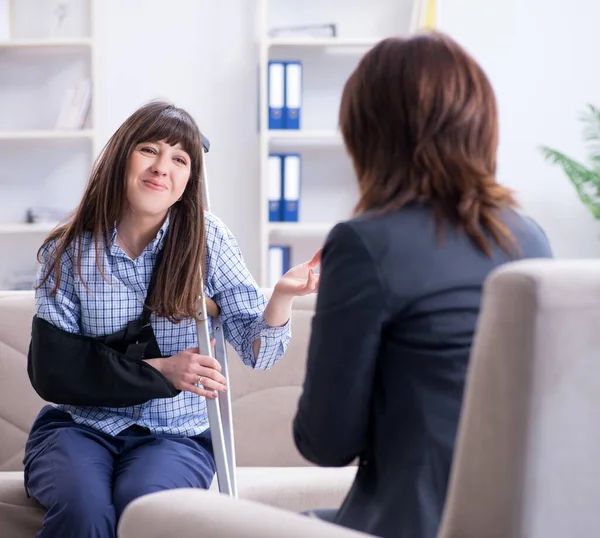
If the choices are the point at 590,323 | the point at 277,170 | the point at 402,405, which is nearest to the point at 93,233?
the point at 402,405

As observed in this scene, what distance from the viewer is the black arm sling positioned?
1.92 m

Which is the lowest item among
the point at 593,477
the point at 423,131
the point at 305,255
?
the point at 305,255

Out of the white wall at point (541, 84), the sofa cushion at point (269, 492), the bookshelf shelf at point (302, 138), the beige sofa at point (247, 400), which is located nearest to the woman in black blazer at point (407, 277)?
the sofa cushion at point (269, 492)

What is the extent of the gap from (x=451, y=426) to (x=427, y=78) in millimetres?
459

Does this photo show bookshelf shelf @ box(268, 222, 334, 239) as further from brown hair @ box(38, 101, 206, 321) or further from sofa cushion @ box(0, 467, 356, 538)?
brown hair @ box(38, 101, 206, 321)

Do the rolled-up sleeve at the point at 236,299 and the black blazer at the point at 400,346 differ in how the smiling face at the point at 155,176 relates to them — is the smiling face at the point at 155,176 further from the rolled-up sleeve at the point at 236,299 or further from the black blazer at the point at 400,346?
the black blazer at the point at 400,346

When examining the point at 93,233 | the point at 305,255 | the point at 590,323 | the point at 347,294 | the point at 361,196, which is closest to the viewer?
the point at 590,323

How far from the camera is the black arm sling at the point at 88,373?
1925 mm

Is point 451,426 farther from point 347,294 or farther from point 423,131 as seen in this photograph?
point 423,131

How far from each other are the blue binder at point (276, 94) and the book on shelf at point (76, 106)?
925 mm

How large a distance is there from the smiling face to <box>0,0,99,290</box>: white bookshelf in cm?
270

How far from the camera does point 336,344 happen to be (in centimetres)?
117

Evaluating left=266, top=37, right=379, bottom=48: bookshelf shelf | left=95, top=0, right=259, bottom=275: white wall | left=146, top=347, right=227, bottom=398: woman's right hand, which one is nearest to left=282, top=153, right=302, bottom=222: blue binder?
left=95, top=0, right=259, bottom=275: white wall

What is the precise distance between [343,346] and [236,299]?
1.01m
